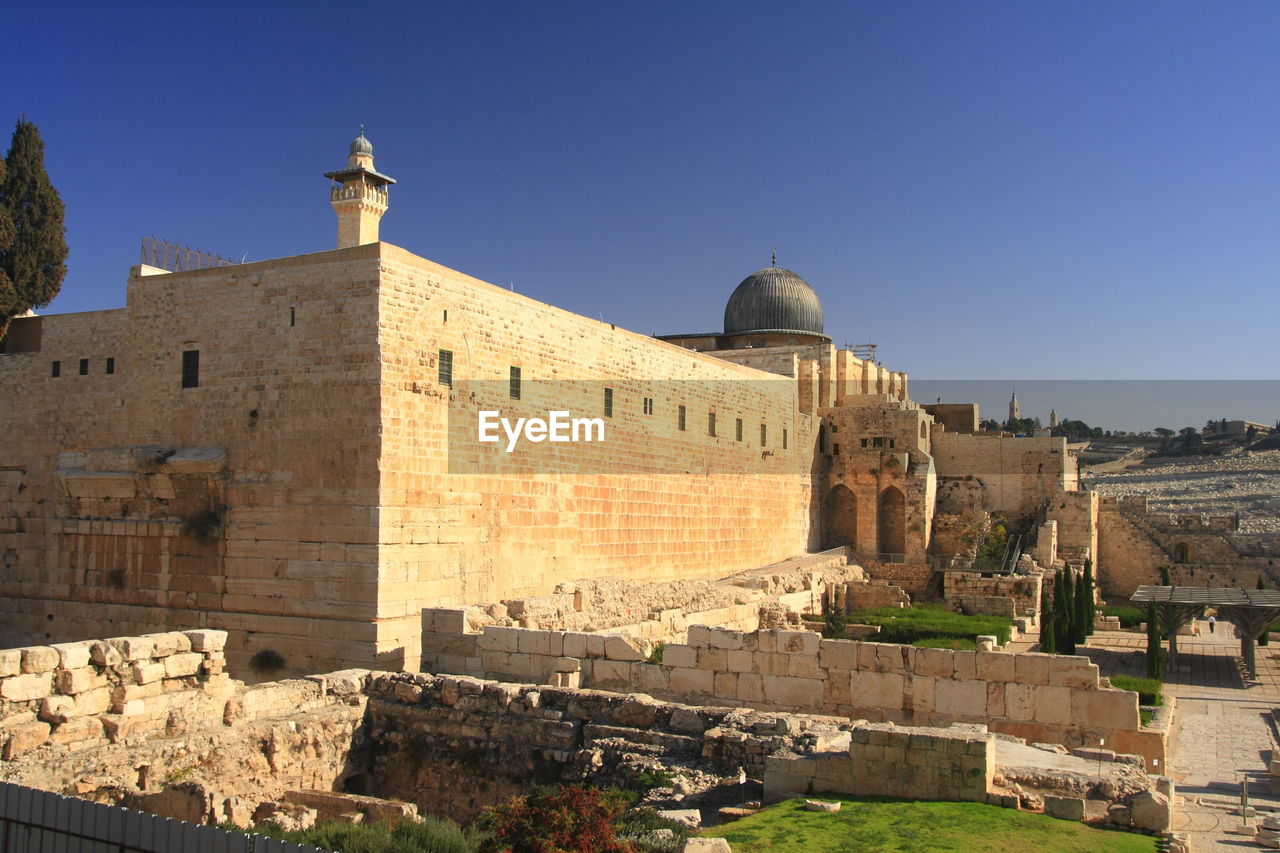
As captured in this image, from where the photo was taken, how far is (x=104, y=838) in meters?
5.20

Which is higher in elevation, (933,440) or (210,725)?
(933,440)

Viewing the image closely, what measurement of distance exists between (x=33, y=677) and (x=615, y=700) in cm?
463

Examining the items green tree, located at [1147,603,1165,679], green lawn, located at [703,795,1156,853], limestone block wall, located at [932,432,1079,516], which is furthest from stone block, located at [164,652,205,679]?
limestone block wall, located at [932,432,1079,516]

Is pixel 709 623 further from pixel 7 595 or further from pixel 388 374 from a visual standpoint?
pixel 7 595

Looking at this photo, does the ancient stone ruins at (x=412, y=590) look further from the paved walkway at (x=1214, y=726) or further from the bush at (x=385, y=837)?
the paved walkway at (x=1214, y=726)

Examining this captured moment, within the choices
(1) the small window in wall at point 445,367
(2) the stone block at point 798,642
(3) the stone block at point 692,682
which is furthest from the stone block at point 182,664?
(2) the stone block at point 798,642

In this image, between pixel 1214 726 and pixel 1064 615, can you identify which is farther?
pixel 1064 615

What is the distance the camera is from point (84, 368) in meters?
15.0

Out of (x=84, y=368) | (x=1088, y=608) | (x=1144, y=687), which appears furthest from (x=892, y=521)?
(x=84, y=368)

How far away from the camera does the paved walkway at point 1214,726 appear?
27.5ft

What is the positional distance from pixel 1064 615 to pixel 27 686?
18.9m

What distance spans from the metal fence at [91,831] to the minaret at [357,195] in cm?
1445

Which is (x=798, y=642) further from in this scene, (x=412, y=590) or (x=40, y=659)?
(x=40, y=659)

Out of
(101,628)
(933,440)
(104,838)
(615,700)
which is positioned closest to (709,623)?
(615,700)
